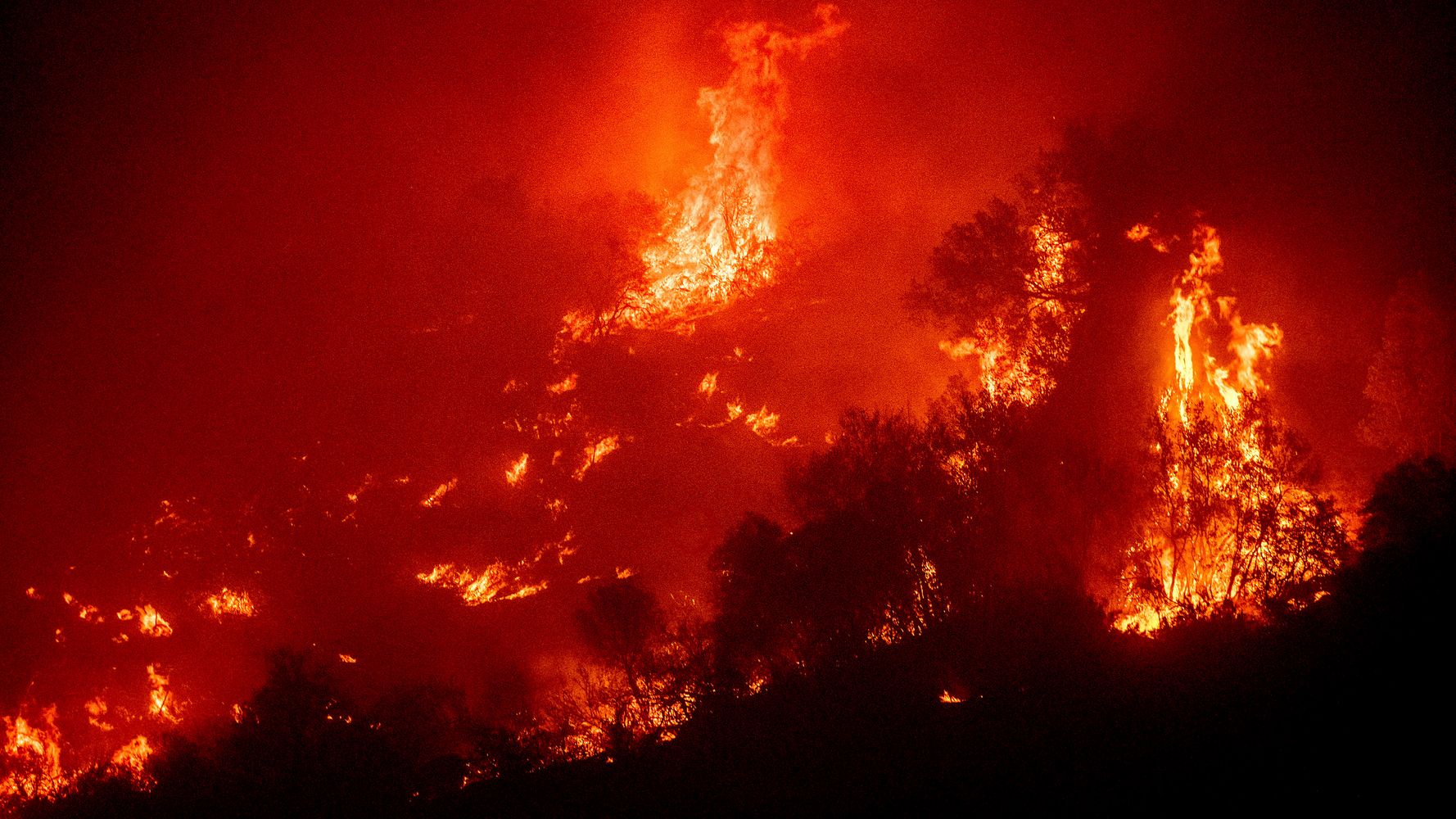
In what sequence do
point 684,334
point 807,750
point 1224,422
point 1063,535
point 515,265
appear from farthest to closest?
point 515,265, point 684,334, point 1224,422, point 1063,535, point 807,750

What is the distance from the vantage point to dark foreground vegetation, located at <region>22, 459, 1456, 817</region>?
1321cm

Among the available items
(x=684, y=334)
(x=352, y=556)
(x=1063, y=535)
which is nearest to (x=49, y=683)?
(x=352, y=556)

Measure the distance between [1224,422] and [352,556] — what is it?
4442 centimetres

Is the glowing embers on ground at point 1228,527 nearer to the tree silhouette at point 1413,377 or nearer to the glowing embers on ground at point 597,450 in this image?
the tree silhouette at point 1413,377

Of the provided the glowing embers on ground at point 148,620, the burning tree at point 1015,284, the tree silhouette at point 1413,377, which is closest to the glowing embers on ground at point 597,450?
the burning tree at point 1015,284

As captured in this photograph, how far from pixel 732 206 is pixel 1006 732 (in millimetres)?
37777

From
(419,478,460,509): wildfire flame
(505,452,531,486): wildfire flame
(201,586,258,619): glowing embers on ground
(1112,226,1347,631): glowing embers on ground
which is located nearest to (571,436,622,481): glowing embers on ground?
(505,452,531,486): wildfire flame

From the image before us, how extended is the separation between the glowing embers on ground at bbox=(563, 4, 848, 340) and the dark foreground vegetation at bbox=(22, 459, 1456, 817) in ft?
106

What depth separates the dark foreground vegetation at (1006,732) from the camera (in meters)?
13.2

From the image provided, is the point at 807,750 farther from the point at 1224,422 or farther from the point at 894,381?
the point at 894,381

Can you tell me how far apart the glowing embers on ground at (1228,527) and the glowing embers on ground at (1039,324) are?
560cm

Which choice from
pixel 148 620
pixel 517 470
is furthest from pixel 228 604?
pixel 517 470

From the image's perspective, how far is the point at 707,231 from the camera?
49656mm

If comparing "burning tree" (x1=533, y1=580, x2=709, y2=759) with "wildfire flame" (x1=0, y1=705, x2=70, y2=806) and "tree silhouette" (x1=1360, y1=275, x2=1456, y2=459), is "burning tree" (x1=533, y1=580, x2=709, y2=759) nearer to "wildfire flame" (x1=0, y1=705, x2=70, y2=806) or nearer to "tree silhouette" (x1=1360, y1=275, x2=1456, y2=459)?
"tree silhouette" (x1=1360, y1=275, x2=1456, y2=459)
